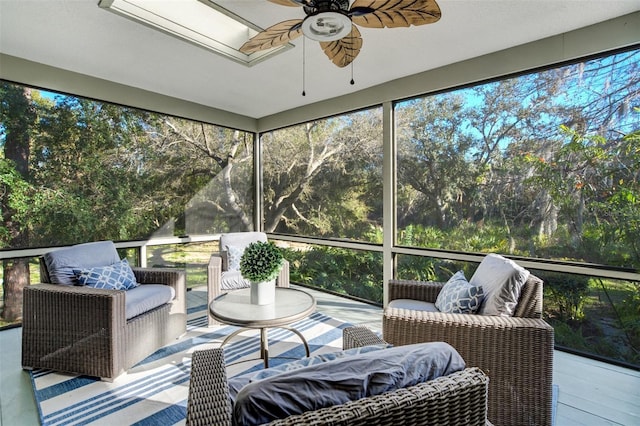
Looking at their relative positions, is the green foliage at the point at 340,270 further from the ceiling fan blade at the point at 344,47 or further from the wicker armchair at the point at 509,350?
the ceiling fan blade at the point at 344,47

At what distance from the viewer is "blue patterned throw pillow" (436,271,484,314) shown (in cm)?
213

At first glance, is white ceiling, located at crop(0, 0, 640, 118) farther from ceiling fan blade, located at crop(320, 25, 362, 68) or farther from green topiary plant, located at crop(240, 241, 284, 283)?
green topiary plant, located at crop(240, 241, 284, 283)

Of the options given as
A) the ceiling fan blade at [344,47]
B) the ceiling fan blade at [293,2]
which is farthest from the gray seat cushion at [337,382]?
the ceiling fan blade at [344,47]

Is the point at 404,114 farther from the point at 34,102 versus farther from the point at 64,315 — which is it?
the point at 34,102

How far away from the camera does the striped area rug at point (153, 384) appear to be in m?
1.92

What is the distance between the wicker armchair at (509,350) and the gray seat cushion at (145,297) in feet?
6.71

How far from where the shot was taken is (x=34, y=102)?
11.0 ft

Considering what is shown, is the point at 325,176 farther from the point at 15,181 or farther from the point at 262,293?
the point at 15,181

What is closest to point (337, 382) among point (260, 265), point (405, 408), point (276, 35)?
point (405, 408)

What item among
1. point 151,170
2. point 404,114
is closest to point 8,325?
point 151,170

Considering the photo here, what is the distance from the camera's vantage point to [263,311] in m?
2.30

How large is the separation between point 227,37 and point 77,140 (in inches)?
87.3

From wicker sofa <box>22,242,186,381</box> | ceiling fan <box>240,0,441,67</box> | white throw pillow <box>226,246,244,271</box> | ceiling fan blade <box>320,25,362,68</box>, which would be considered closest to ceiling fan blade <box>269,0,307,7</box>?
ceiling fan <box>240,0,441,67</box>

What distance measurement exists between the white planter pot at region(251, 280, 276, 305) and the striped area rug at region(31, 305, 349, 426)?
520 mm
